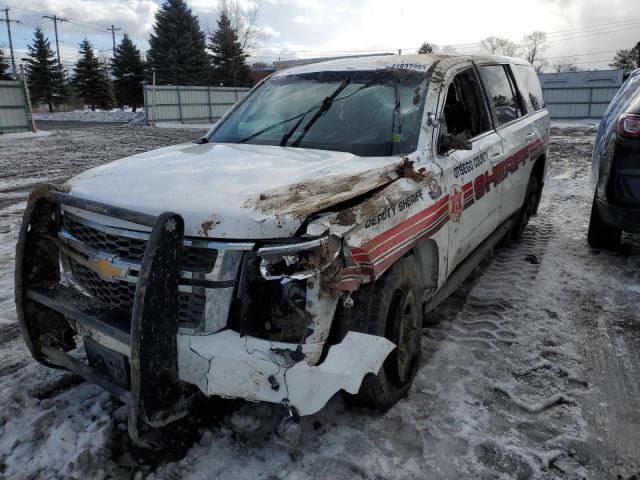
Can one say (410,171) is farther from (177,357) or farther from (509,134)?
(509,134)

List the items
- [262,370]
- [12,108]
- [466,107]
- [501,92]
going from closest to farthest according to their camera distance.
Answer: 1. [262,370]
2. [466,107]
3. [501,92]
4. [12,108]

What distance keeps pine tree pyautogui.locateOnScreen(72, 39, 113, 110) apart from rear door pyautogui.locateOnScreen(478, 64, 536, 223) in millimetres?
49831

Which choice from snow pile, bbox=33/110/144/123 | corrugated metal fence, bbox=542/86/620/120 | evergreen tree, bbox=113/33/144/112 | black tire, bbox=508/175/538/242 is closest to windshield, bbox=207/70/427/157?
black tire, bbox=508/175/538/242

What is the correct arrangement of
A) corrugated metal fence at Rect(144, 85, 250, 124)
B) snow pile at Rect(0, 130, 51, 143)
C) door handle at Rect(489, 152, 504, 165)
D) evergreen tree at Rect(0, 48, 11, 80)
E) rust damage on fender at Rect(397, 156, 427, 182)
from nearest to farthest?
rust damage on fender at Rect(397, 156, 427, 182) < door handle at Rect(489, 152, 504, 165) < snow pile at Rect(0, 130, 51, 143) < corrugated metal fence at Rect(144, 85, 250, 124) < evergreen tree at Rect(0, 48, 11, 80)

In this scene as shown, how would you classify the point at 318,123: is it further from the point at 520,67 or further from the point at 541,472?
the point at 520,67

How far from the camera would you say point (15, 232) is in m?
5.86

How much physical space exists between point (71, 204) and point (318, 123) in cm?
166

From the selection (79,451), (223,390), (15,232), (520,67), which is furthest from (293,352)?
(15,232)

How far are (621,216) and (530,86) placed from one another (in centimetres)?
196

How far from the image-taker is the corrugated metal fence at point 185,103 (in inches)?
1040

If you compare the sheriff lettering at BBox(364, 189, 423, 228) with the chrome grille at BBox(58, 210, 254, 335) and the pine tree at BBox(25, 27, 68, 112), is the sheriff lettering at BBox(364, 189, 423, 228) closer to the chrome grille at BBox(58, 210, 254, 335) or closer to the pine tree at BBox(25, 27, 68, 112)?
the chrome grille at BBox(58, 210, 254, 335)

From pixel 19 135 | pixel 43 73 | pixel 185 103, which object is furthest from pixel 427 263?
pixel 43 73

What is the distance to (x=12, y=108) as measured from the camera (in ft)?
65.9

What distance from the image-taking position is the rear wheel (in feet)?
7.68
